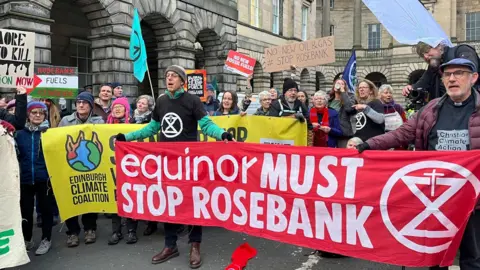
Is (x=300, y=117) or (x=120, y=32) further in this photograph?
(x=120, y=32)

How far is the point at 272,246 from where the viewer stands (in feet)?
15.8

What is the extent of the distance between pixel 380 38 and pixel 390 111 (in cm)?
4199

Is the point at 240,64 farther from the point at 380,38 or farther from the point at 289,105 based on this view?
the point at 380,38

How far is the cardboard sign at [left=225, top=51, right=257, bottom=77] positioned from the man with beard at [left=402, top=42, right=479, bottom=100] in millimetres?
8444

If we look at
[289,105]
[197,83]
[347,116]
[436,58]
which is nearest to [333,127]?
[347,116]

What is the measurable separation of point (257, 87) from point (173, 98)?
23.1 m

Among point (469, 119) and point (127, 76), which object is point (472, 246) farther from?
point (127, 76)

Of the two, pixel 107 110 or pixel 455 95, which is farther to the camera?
pixel 107 110

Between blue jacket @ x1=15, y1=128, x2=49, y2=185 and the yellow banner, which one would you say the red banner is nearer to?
the yellow banner

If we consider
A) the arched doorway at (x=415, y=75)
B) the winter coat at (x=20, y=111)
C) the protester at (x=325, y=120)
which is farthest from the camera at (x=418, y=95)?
the arched doorway at (x=415, y=75)

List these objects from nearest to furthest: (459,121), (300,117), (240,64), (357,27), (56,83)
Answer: (459,121) < (300,117) < (56,83) < (240,64) < (357,27)

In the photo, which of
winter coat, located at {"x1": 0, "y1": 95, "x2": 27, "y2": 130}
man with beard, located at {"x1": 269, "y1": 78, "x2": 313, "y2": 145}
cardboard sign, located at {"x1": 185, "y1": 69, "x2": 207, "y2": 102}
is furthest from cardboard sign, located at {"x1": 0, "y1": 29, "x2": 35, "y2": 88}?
cardboard sign, located at {"x1": 185, "y1": 69, "x2": 207, "y2": 102}

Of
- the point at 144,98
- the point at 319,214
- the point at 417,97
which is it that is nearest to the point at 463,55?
the point at 417,97

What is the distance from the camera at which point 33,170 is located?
464 cm
